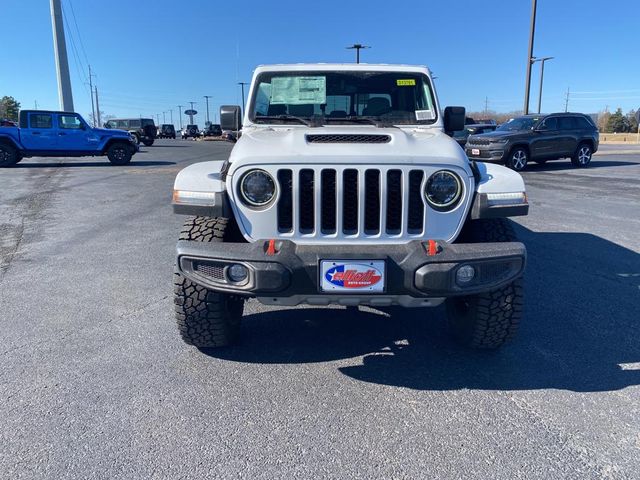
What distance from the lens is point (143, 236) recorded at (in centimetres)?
698

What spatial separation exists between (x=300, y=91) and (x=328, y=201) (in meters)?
1.71

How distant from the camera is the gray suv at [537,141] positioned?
15570mm

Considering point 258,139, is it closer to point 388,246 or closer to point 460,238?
point 388,246

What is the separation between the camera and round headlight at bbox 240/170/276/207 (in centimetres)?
293

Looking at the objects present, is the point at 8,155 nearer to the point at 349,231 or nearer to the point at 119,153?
the point at 119,153

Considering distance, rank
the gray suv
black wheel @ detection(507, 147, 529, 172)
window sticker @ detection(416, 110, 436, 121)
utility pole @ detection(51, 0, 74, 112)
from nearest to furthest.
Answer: window sticker @ detection(416, 110, 436, 121), the gray suv, black wheel @ detection(507, 147, 529, 172), utility pole @ detection(51, 0, 74, 112)

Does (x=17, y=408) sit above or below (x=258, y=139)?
Answer: below

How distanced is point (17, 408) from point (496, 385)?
110 inches

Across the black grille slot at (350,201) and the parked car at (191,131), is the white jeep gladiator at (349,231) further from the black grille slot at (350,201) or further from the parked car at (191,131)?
the parked car at (191,131)

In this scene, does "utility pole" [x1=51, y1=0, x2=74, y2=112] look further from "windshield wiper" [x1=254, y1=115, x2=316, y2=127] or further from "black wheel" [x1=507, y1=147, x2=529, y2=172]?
"windshield wiper" [x1=254, y1=115, x2=316, y2=127]

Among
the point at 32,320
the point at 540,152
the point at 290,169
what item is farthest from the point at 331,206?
the point at 540,152

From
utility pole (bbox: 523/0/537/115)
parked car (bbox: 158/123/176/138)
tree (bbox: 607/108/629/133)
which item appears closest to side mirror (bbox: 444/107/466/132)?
utility pole (bbox: 523/0/537/115)

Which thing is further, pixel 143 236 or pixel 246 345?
pixel 143 236

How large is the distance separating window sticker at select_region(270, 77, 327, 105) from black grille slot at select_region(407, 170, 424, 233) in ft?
5.37
